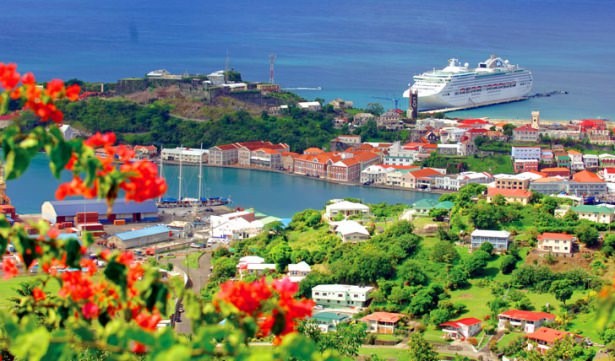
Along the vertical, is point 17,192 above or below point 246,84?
below

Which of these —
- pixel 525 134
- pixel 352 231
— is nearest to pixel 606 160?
pixel 525 134

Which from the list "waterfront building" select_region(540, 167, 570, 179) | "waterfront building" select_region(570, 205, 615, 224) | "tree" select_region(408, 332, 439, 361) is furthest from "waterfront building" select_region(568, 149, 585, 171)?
"tree" select_region(408, 332, 439, 361)

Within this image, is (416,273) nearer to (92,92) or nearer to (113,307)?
(113,307)

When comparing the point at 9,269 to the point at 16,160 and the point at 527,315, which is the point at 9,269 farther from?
the point at 527,315

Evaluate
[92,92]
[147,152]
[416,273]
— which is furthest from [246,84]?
[416,273]

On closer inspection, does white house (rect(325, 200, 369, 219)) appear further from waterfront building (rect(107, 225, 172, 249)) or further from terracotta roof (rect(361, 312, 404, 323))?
terracotta roof (rect(361, 312, 404, 323))

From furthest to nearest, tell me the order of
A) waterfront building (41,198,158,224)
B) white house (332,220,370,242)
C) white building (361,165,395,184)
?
white building (361,165,395,184) → waterfront building (41,198,158,224) → white house (332,220,370,242)
